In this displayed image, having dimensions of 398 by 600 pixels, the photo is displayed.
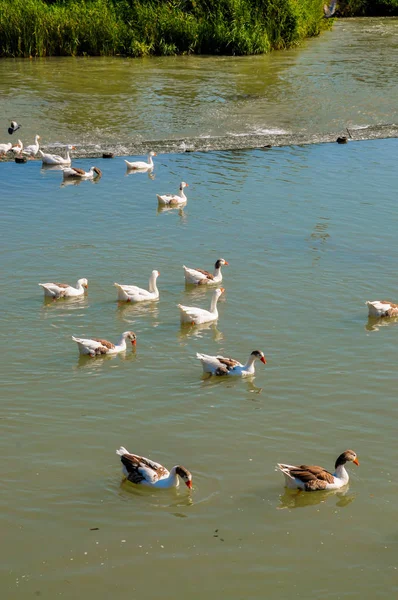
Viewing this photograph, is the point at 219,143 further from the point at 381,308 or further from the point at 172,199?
the point at 381,308

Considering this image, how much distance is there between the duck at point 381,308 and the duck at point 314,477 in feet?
15.5

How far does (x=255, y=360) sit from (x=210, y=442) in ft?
7.40

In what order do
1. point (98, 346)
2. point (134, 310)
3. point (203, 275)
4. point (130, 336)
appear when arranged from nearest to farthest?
point (98, 346) → point (130, 336) → point (134, 310) → point (203, 275)

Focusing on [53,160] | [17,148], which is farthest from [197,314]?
[17,148]

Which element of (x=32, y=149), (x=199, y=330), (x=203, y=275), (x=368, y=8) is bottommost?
(x=199, y=330)

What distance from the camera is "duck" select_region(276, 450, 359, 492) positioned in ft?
33.3

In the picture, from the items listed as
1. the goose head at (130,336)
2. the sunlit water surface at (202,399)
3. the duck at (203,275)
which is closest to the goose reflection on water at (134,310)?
the sunlit water surface at (202,399)

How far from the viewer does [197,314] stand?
48.3 feet

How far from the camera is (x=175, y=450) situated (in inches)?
436

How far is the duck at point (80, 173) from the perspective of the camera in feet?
75.3

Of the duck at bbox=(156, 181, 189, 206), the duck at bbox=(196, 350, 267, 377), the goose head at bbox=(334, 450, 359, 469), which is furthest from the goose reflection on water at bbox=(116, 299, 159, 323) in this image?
the goose head at bbox=(334, 450, 359, 469)

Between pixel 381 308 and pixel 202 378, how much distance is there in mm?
3544

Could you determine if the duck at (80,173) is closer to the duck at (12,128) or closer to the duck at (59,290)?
the duck at (12,128)

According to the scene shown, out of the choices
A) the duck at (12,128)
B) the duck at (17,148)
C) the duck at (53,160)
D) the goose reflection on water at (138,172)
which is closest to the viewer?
the goose reflection on water at (138,172)
